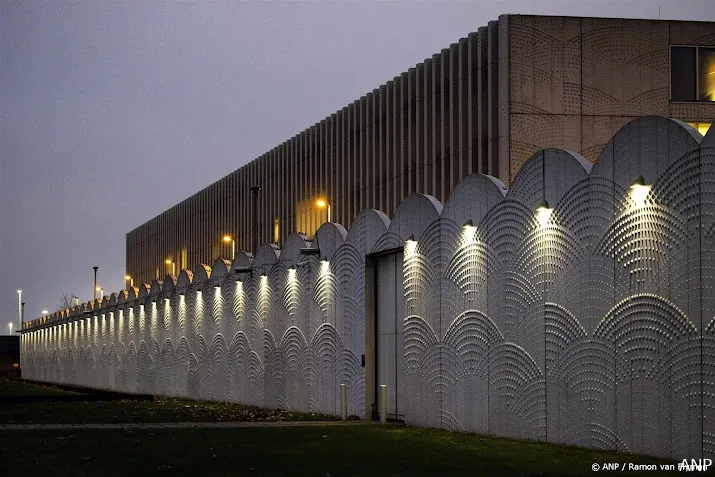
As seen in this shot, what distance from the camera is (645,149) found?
19.6m

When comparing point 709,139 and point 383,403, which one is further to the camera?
point 383,403

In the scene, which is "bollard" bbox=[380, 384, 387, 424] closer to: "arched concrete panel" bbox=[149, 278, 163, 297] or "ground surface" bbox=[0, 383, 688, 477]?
"ground surface" bbox=[0, 383, 688, 477]

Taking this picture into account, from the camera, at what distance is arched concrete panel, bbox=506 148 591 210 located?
21781 millimetres

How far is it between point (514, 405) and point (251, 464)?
23.5 feet

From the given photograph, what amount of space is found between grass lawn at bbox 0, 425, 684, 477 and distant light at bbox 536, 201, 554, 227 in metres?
4.05

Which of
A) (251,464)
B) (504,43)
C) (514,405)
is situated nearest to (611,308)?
(514,405)

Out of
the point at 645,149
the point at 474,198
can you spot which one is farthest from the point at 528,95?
the point at 645,149

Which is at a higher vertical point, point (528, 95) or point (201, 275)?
point (528, 95)

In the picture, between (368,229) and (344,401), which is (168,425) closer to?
(344,401)

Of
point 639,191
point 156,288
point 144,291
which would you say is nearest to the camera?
point 639,191

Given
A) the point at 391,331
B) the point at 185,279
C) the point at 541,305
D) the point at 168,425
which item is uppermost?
the point at 185,279

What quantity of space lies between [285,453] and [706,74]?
30175 mm

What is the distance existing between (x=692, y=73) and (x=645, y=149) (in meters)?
27.0

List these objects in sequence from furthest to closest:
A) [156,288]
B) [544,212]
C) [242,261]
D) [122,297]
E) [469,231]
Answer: [122,297]
[156,288]
[242,261]
[469,231]
[544,212]
